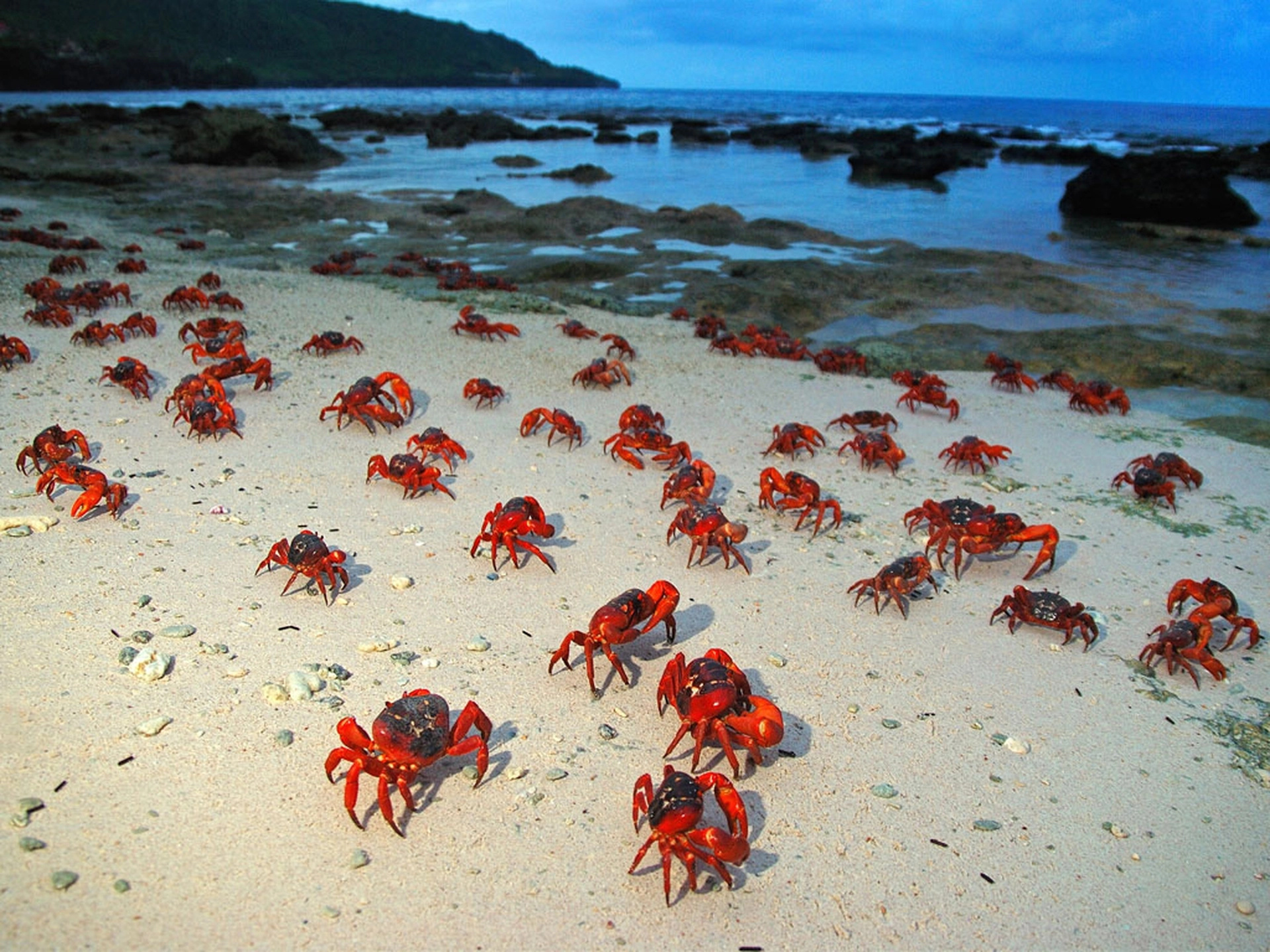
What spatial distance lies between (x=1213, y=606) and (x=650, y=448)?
454 centimetres

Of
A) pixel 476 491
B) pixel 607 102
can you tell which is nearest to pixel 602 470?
pixel 476 491

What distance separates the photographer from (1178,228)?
87.7 feet

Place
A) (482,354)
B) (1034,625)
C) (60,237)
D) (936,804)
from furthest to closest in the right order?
1. (60,237)
2. (482,354)
3. (1034,625)
4. (936,804)

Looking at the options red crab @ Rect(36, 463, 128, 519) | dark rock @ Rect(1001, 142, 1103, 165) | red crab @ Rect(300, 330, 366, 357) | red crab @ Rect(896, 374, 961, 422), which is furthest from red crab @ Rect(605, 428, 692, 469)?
dark rock @ Rect(1001, 142, 1103, 165)

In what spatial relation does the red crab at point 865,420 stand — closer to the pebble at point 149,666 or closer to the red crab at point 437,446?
the red crab at point 437,446

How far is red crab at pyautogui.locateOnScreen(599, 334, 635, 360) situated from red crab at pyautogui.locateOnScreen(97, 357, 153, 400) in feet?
18.6

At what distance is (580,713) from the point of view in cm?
416

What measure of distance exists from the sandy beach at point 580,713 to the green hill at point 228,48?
109m

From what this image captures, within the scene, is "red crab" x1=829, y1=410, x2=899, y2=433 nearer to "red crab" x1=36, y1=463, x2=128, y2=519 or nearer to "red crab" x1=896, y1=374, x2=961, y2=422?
"red crab" x1=896, y1=374, x2=961, y2=422

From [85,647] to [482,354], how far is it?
6878mm

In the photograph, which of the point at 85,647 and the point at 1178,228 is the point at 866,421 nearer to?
the point at 85,647

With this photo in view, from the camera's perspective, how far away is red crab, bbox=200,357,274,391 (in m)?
8.05

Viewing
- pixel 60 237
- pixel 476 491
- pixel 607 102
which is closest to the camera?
pixel 476 491

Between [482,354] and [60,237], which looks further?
[60,237]
